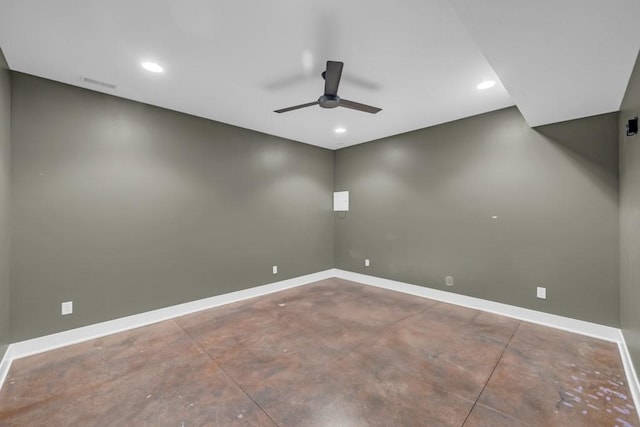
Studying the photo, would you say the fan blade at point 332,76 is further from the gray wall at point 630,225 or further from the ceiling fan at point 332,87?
the gray wall at point 630,225

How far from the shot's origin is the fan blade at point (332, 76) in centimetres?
211

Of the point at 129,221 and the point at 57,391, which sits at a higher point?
the point at 129,221

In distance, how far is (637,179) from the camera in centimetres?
200

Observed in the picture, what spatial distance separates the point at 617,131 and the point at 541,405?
2.86 metres

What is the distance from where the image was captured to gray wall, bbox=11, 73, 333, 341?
8.48ft

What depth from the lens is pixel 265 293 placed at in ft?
14.3

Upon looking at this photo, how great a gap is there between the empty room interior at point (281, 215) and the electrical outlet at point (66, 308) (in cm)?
7

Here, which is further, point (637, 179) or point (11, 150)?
point (11, 150)

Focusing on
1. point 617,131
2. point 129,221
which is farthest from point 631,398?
point 129,221

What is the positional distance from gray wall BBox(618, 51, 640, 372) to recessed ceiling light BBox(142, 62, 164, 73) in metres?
3.77

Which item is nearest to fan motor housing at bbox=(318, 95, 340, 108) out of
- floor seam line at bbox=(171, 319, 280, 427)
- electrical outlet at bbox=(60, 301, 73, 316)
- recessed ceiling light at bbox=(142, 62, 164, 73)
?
recessed ceiling light at bbox=(142, 62, 164, 73)

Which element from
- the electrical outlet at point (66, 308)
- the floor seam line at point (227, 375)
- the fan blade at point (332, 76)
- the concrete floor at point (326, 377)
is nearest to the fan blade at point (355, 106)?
the fan blade at point (332, 76)

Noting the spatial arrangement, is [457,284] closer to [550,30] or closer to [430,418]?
[430,418]

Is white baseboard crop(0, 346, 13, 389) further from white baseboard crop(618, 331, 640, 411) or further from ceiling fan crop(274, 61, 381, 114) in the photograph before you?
white baseboard crop(618, 331, 640, 411)
